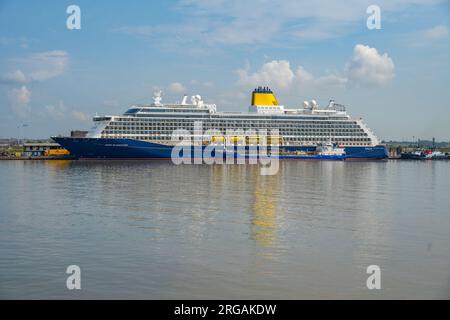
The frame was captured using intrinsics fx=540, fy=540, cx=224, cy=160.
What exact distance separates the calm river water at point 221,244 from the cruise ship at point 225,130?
38433 millimetres

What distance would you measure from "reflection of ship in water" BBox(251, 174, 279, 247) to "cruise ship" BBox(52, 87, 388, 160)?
3607 centimetres

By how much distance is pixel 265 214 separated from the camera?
2384 centimetres

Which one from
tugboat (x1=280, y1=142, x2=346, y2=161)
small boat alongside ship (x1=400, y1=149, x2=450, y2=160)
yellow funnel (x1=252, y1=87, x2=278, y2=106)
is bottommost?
small boat alongside ship (x1=400, y1=149, x2=450, y2=160)

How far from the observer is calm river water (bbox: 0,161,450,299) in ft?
43.4

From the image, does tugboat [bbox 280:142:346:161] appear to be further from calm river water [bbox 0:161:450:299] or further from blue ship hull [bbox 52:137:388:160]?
calm river water [bbox 0:161:450:299]

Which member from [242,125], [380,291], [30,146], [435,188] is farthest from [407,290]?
[30,146]

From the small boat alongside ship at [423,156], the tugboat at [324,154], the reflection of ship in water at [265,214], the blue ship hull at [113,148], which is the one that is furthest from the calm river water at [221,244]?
the small boat alongside ship at [423,156]

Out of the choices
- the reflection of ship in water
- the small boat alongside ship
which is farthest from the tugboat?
the reflection of ship in water

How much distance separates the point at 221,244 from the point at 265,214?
6.47 m

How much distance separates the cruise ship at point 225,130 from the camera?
70.1m

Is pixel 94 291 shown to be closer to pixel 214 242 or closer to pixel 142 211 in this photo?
pixel 214 242

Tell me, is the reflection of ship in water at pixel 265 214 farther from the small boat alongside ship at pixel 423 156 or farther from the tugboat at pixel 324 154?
the small boat alongside ship at pixel 423 156

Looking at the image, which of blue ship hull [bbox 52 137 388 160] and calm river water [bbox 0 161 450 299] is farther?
blue ship hull [bbox 52 137 388 160]

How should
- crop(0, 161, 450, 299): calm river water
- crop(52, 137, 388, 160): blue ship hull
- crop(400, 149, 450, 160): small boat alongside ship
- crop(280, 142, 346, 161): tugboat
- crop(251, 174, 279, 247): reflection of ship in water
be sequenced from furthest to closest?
crop(400, 149, 450, 160): small boat alongside ship, crop(280, 142, 346, 161): tugboat, crop(52, 137, 388, 160): blue ship hull, crop(251, 174, 279, 247): reflection of ship in water, crop(0, 161, 450, 299): calm river water
